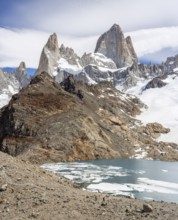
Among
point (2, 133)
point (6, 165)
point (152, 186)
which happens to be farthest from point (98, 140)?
point (6, 165)

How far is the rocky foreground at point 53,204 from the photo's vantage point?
901 inches

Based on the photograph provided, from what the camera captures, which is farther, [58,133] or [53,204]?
[58,133]

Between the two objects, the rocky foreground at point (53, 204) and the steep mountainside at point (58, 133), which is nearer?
the rocky foreground at point (53, 204)

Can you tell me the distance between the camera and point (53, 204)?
24062mm

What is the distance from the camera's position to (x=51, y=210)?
23250 mm

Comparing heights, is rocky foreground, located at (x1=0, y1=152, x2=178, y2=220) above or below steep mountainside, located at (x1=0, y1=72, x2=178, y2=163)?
below

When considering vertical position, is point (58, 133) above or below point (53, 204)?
above

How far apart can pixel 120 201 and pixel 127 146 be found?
116 meters

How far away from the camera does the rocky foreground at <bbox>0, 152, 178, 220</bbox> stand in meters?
22.9

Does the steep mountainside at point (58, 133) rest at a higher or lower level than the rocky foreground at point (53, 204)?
higher

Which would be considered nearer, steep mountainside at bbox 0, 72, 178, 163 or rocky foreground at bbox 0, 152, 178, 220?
rocky foreground at bbox 0, 152, 178, 220

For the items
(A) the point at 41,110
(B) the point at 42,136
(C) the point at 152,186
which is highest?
(A) the point at 41,110

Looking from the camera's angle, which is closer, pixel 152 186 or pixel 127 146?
pixel 152 186

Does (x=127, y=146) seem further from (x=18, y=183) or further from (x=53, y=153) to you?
(x=18, y=183)
